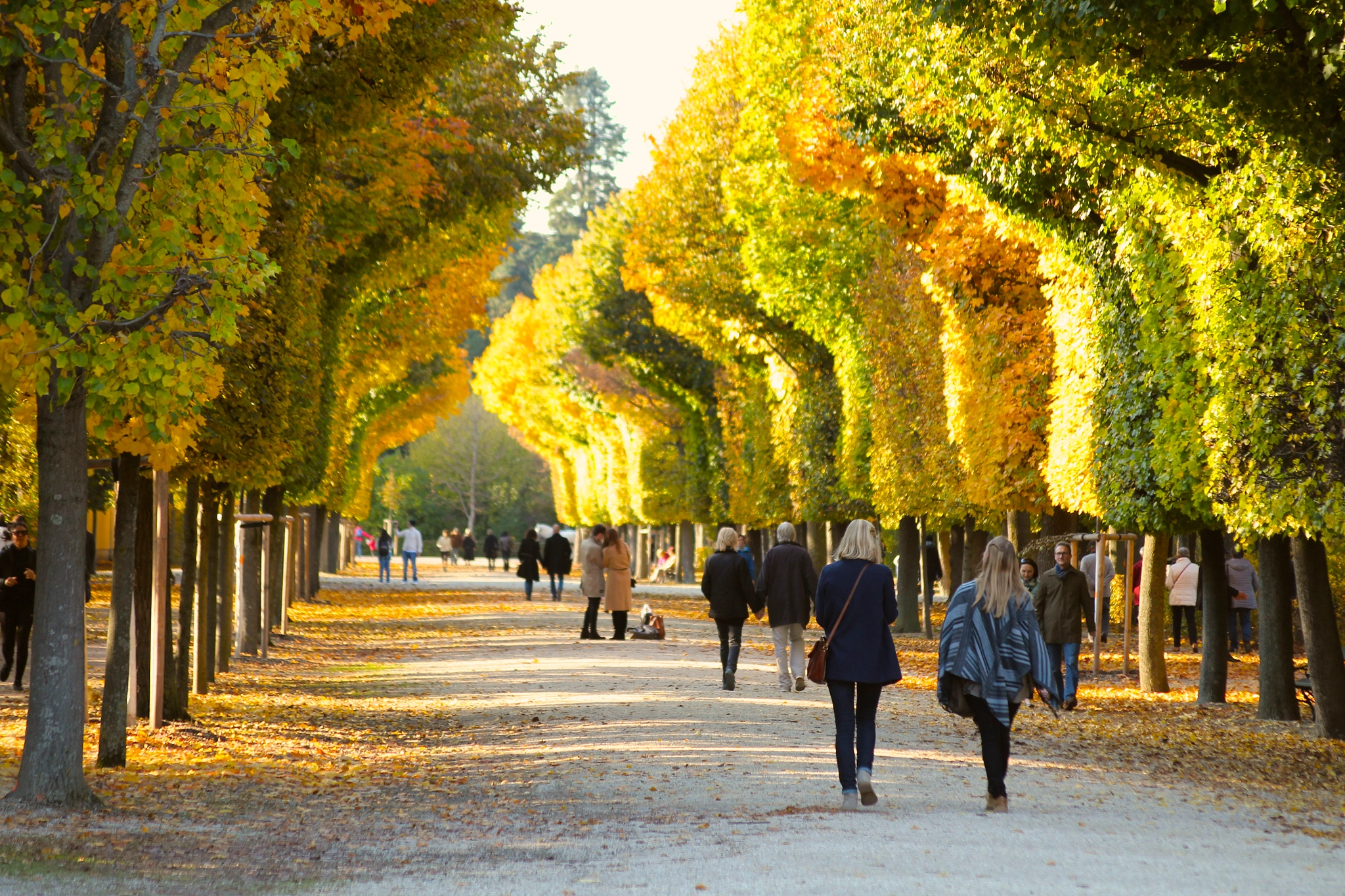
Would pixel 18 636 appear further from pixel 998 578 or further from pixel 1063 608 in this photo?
pixel 998 578

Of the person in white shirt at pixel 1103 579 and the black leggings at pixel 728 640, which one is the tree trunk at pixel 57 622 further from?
the person in white shirt at pixel 1103 579

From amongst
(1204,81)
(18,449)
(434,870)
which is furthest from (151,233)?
(18,449)

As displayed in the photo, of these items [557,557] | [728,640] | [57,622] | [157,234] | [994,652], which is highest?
[157,234]

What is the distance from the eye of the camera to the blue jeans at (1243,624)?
969 inches

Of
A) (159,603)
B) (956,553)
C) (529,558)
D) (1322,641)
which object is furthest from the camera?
(956,553)

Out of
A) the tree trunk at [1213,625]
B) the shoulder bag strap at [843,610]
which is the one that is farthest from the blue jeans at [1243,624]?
the shoulder bag strap at [843,610]

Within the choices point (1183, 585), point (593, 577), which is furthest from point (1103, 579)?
point (593, 577)

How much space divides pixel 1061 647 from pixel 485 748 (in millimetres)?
6773

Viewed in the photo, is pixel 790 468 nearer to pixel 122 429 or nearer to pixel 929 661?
pixel 929 661

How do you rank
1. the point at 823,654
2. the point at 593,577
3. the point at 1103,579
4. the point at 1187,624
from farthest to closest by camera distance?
the point at 1187,624 → the point at 593,577 → the point at 1103,579 → the point at 823,654

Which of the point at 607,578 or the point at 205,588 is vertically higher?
the point at 205,588

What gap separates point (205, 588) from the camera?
1412 cm

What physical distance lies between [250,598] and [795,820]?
44.0ft

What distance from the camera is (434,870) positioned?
7.03m
